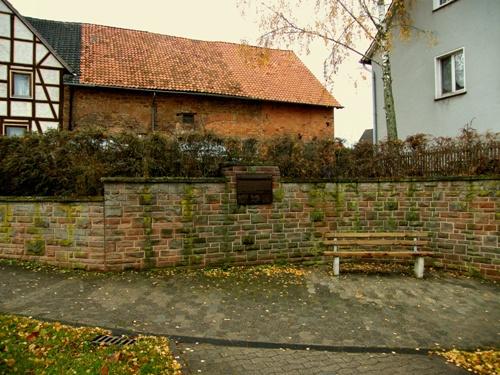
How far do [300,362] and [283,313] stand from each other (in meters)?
1.36

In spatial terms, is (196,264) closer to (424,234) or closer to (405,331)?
(405,331)

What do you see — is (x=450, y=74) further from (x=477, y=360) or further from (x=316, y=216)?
(x=477, y=360)

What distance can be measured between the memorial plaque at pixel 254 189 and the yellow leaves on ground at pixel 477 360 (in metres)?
4.46

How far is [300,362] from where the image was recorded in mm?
3951

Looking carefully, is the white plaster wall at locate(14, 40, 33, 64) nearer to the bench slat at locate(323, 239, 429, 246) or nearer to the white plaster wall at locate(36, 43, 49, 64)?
the white plaster wall at locate(36, 43, 49, 64)

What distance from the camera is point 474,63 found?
42.1 ft

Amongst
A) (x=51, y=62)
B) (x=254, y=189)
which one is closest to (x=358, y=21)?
(x=254, y=189)

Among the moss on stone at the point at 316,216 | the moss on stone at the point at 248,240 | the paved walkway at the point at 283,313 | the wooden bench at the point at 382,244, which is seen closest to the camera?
the paved walkway at the point at 283,313

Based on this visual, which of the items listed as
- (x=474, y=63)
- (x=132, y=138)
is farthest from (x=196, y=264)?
(x=474, y=63)

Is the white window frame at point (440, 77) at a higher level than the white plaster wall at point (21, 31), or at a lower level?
lower

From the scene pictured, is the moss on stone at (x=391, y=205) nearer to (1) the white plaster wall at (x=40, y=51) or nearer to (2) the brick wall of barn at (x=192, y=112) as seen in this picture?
(2) the brick wall of barn at (x=192, y=112)

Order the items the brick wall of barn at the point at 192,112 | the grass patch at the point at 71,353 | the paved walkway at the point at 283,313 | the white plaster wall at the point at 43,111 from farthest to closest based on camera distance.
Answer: the brick wall of barn at the point at 192,112 < the white plaster wall at the point at 43,111 < the paved walkway at the point at 283,313 < the grass patch at the point at 71,353

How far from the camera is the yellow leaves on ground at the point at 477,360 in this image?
3885mm

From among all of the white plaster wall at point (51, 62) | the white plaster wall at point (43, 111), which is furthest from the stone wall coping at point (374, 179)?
the white plaster wall at point (51, 62)
